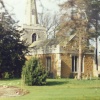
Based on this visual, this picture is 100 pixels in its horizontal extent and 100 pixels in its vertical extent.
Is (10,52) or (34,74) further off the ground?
(10,52)

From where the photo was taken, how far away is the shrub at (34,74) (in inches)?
1118

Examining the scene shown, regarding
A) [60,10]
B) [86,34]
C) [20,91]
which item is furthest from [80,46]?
[20,91]

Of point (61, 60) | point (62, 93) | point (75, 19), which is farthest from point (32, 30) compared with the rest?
point (62, 93)

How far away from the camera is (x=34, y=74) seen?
2867 cm

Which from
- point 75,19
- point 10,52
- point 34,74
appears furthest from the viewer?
point 10,52

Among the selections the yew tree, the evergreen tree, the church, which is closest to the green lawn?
the yew tree

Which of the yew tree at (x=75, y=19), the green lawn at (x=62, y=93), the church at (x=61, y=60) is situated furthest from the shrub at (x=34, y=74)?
the church at (x=61, y=60)

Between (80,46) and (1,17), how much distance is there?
9864 millimetres

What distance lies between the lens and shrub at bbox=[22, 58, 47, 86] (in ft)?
93.1

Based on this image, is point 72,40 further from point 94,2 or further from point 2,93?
point 2,93

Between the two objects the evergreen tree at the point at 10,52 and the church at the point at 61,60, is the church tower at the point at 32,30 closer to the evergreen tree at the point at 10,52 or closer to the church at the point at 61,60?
the church at the point at 61,60

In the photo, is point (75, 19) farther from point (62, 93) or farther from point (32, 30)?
point (32, 30)

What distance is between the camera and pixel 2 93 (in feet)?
75.0

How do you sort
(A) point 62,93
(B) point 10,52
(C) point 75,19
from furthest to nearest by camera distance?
(B) point 10,52, (C) point 75,19, (A) point 62,93
